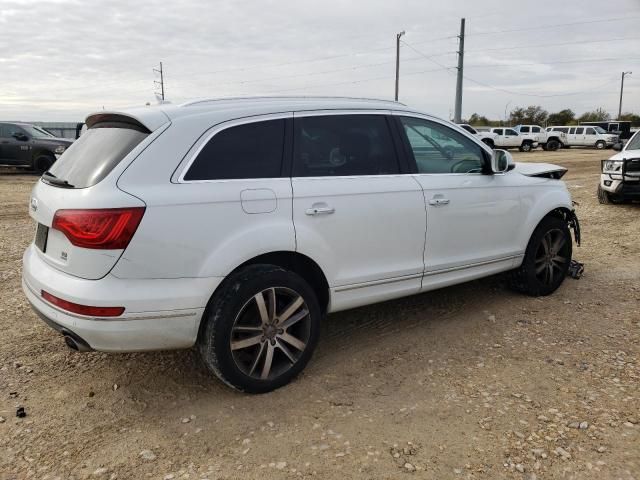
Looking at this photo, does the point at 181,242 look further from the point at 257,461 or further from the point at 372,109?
the point at 372,109

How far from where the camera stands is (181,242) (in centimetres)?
293

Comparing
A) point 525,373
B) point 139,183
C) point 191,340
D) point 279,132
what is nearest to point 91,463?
point 191,340

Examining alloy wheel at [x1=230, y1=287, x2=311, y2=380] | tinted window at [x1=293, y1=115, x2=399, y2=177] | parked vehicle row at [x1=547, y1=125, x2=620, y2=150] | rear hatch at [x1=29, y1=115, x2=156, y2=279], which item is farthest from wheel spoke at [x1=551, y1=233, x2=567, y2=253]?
parked vehicle row at [x1=547, y1=125, x2=620, y2=150]

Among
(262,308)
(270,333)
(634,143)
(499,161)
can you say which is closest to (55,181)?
(262,308)

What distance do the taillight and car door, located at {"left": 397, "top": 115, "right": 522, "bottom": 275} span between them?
6.88 ft

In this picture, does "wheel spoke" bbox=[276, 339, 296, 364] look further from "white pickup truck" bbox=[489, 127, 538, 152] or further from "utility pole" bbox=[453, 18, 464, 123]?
"utility pole" bbox=[453, 18, 464, 123]

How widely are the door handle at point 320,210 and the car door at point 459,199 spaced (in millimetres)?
884

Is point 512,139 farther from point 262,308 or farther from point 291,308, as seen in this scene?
point 262,308

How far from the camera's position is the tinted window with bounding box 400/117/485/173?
4.13 meters

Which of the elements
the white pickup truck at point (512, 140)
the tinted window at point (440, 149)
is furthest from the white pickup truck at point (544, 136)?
the tinted window at point (440, 149)

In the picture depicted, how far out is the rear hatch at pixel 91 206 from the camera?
9.21 feet

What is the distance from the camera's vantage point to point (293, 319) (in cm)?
339

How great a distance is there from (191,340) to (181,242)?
1.85ft

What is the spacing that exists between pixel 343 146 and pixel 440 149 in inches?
38.8
